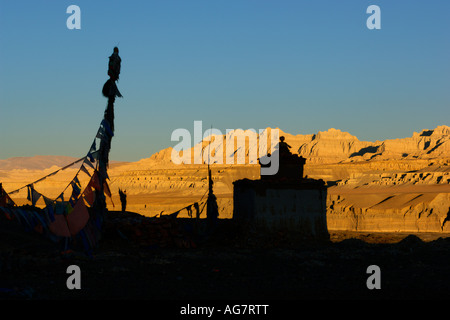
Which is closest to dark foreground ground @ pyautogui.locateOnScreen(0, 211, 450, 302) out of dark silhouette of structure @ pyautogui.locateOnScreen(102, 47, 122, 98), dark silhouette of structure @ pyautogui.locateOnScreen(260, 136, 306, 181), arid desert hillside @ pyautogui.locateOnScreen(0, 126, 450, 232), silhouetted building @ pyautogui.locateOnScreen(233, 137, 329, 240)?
silhouetted building @ pyautogui.locateOnScreen(233, 137, 329, 240)

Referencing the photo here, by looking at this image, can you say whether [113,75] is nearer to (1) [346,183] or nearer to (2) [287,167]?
(2) [287,167]

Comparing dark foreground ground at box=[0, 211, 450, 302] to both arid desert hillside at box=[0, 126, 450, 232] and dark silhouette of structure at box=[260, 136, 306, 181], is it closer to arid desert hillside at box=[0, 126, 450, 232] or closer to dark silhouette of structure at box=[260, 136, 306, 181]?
dark silhouette of structure at box=[260, 136, 306, 181]

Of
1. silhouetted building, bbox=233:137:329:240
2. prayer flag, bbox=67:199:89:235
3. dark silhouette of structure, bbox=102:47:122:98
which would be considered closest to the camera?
prayer flag, bbox=67:199:89:235

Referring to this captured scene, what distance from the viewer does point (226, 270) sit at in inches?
612

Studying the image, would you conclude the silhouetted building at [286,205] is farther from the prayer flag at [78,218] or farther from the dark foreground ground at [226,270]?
the prayer flag at [78,218]

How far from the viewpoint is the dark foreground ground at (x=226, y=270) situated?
12.3 metres

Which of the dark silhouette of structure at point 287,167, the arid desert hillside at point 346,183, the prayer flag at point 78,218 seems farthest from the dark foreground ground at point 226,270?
the arid desert hillside at point 346,183

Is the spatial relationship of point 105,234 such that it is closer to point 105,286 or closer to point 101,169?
point 101,169

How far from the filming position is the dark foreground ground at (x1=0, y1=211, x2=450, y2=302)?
12.3 m

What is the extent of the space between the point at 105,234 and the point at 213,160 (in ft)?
442

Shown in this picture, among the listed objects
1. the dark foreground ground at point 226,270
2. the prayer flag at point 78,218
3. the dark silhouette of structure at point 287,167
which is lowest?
the dark foreground ground at point 226,270

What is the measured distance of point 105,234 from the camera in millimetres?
20375

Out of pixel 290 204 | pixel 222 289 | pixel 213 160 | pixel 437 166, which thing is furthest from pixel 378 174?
pixel 222 289

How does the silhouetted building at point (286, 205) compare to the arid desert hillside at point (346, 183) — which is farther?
the arid desert hillside at point (346, 183)
